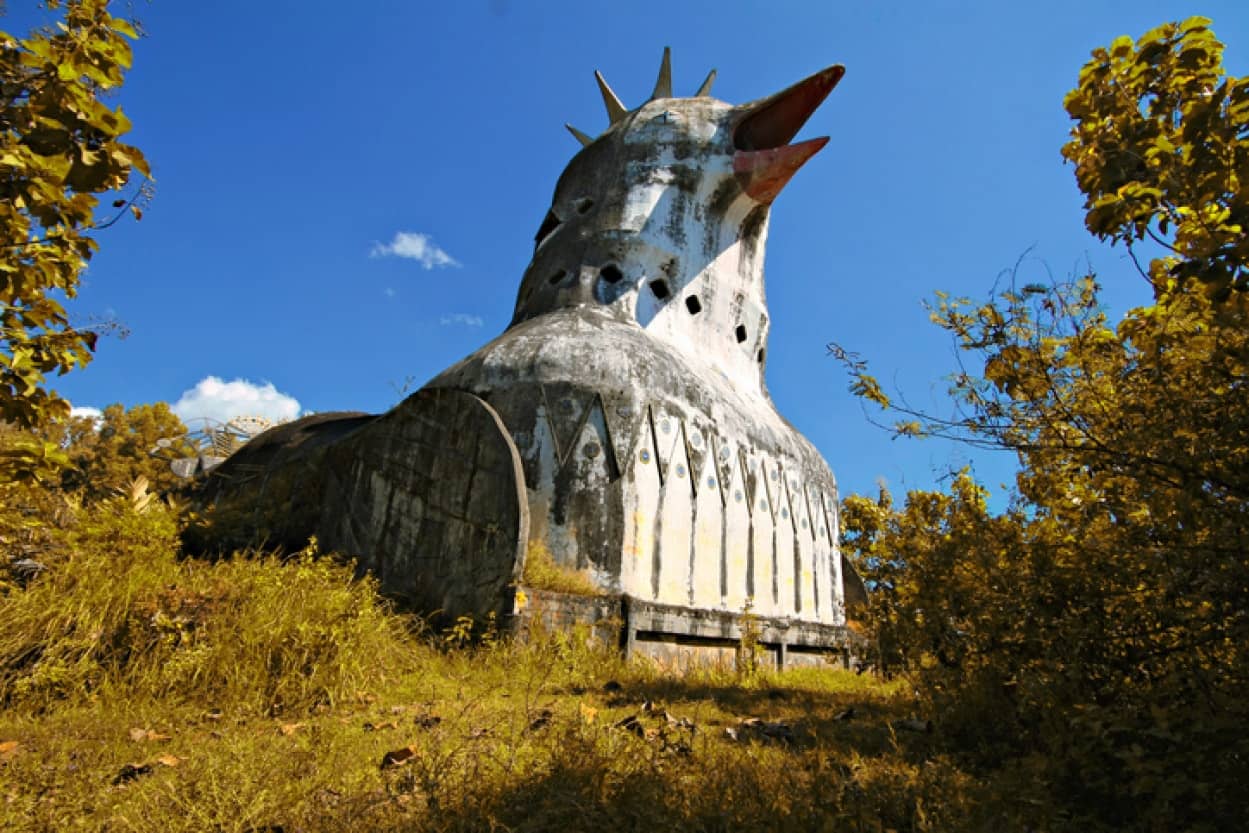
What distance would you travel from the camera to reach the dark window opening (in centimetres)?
1290

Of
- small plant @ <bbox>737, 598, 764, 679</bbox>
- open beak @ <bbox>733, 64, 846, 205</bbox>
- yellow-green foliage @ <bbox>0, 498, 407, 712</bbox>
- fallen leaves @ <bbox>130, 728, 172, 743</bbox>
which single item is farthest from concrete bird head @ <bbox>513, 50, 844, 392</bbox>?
fallen leaves @ <bbox>130, 728, 172, 743</bbox>

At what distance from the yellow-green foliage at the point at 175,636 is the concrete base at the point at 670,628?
4.76 feet

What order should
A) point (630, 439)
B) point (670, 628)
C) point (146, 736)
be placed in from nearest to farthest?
1. point (146, 736)
2. point (670, 628)
3. point (630, 439)

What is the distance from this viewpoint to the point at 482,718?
172 inches

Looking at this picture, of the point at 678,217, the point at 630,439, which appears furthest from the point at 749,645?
the point at 678,217

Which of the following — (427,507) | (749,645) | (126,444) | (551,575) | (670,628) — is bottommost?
(749,645)

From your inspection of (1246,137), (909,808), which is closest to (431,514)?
(909,808)

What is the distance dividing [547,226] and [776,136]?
177 inches

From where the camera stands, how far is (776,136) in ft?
42.7

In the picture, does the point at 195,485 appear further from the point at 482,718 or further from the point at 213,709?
the point at 482,718

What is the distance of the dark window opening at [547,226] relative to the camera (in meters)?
12.9

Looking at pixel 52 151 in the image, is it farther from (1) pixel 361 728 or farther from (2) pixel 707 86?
(2) pixel 707 86

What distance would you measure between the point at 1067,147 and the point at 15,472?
5.42 m

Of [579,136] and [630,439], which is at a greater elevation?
[579,136]
